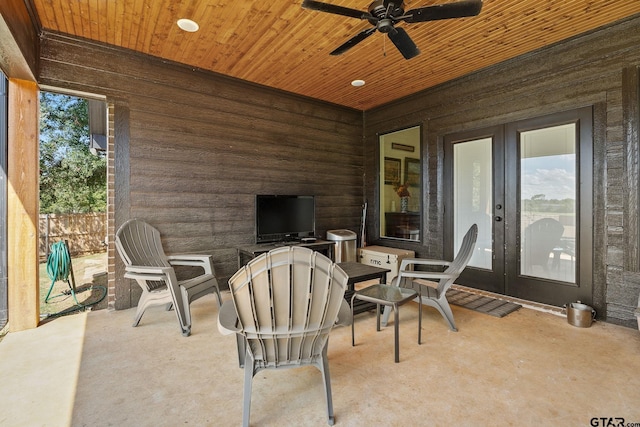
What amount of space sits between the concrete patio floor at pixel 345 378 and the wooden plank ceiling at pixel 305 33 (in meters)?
2.88

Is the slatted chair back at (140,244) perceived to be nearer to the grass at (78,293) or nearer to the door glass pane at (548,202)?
the grass at (78,293)

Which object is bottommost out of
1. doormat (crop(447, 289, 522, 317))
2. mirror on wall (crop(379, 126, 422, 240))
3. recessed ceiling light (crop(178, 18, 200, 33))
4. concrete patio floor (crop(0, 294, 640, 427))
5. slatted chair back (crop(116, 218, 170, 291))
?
concrete patio floor (crop(0, 294, 640, 427))

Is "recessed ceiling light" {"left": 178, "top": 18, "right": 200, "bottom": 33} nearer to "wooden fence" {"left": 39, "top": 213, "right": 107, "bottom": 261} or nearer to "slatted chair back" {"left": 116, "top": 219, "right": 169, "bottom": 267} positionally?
"slatted chair back" {"left": 116, "top": 219, "right": 169, "bottom": 267}

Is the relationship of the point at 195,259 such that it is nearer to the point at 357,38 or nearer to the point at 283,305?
the point at 283,305

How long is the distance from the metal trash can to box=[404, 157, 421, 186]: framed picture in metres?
1.33

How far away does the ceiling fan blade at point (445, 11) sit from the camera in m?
2.04

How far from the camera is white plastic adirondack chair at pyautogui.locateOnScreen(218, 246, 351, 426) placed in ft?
4.89

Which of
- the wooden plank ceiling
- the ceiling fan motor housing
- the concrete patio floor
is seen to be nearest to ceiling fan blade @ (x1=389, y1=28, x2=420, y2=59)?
the ceiling fan motor housing

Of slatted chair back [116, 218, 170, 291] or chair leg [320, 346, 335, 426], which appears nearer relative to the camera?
chair leg [320, 346, 335, 426]

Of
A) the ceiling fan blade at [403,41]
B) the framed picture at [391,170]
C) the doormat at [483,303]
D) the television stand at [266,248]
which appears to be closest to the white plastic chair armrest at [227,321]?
the television stand at [266,248]

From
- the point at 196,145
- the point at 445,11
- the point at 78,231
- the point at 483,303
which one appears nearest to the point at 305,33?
the point at 445,11

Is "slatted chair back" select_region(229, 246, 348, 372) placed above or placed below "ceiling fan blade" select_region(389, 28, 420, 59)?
below

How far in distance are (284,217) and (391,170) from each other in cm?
215

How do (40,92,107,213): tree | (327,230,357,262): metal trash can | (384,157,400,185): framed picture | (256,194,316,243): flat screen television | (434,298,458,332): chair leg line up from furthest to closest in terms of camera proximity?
(40,92,107,213): tree
(384,157,400,185): framed picture
(327,230,357,262): metal trash can
(256,194,316,243): flat screen television
(434,298,458,332): chair leg
